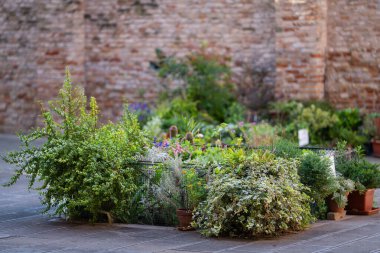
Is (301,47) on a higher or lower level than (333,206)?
higher

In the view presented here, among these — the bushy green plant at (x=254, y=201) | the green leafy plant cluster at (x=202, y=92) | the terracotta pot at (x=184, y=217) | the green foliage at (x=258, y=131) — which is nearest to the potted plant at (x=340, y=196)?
the bushy green plant at (x=254, y=201)

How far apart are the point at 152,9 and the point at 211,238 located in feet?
33.9

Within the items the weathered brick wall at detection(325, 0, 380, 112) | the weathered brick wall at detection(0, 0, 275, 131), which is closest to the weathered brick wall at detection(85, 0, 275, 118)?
the weathered brick wall at detection(0, 0, 275, 131)

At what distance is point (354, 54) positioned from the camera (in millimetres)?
16344

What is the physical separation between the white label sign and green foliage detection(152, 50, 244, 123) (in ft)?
5.71

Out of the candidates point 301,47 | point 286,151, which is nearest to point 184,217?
point 286,151

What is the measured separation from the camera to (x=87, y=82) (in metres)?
18.4

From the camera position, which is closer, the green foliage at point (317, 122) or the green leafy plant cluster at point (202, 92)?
the green foliage at point (317, 122)

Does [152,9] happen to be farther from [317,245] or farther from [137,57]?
[317,245]

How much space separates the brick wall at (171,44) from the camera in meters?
16.3

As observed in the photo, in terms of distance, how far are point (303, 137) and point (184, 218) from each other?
628cm

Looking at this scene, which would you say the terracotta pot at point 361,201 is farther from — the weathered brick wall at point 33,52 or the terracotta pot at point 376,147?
the weathered brick wall at point 33,52

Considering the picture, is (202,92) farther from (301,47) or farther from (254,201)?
→ (254,201)

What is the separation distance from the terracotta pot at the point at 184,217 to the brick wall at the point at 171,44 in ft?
27.0
